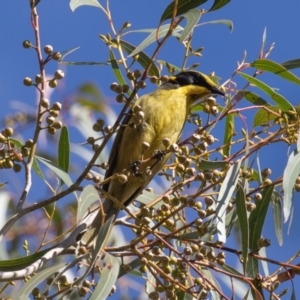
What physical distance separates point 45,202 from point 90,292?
355mm

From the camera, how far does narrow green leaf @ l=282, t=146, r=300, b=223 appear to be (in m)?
2.69

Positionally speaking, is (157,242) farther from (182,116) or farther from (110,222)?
(182,116)

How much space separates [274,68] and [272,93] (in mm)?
118

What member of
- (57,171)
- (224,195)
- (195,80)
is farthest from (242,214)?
(195,80)

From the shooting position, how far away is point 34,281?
2.52 meters

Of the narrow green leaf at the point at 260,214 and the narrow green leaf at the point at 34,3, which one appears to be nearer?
the narrow green leaf at the point at 34,3

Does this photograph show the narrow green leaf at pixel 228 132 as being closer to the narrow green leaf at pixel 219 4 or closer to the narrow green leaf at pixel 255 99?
the narrow green leaf at pixel 255 99

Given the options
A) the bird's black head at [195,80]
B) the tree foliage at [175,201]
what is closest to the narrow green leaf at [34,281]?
the tree foliage at [175,201]

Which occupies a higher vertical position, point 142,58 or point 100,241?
point 142,58

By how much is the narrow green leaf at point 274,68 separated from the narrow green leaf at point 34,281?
4.08ft

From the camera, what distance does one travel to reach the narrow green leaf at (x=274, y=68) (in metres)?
3.19

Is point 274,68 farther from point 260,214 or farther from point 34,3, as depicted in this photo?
point 34,3

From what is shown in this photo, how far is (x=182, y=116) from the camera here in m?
3.88

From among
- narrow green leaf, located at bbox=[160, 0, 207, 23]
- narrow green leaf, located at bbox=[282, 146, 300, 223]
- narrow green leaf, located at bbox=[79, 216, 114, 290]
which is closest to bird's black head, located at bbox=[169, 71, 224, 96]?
narrow green leaf, located at bbox=[160, 0, 207, 23]
